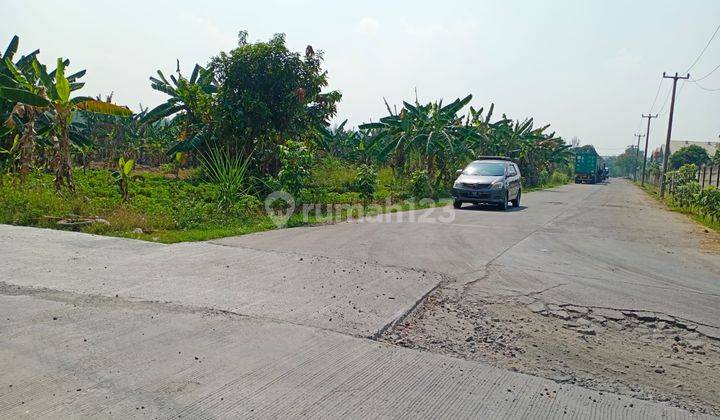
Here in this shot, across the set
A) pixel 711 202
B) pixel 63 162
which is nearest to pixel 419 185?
pixel 711 202

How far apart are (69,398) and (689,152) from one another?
7604cm

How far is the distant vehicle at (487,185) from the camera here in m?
16.9

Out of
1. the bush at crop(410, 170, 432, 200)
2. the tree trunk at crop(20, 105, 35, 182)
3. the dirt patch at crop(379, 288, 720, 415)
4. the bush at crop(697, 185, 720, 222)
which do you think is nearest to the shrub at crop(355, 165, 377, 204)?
the bush at crop(410, 170, 432, 200)

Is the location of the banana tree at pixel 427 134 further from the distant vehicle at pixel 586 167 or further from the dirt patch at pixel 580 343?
the distant vehicle at pixel 586 167

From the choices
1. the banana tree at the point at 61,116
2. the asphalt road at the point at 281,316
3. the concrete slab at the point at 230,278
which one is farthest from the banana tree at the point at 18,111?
the concrete slab at the point at 230,278

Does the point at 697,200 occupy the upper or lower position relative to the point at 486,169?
lower

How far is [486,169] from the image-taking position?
17969 millimetres

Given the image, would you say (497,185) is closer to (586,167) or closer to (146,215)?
(146,215)

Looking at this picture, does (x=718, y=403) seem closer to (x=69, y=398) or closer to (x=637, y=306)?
(x=637, y=306)

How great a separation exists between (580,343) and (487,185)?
12.4 metres

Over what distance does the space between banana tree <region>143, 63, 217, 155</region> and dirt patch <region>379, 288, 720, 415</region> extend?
621 inches

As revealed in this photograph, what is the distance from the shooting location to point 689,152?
211ft

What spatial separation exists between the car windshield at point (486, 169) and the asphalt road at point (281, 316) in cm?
742

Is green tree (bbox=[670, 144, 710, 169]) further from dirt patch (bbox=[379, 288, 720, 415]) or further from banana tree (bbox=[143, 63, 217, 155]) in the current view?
dirt patch (bbox=[379, 288, 720, 415])
